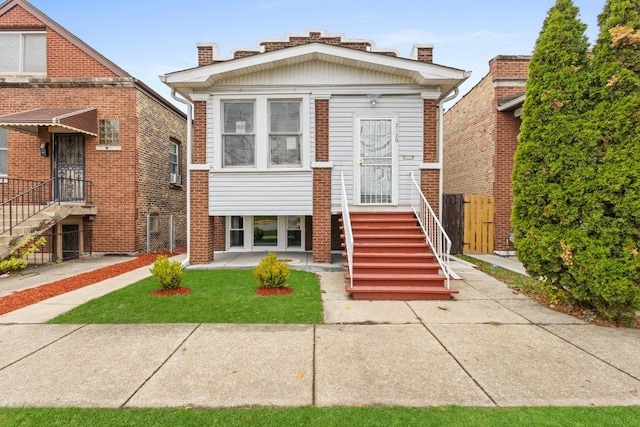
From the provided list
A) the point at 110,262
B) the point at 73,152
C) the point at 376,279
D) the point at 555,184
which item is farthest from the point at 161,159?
the point at 555,184

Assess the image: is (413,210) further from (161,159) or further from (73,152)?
(73,152)

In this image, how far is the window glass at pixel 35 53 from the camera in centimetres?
1039

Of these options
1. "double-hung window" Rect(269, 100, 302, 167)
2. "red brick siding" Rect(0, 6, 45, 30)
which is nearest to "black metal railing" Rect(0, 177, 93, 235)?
"red brick siding" Rect(0, 6, 45, 30)

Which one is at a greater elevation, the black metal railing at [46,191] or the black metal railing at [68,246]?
the black metal railing at [46,191]

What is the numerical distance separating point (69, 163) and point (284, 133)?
23.6 ft

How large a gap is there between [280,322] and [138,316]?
81.1 inches

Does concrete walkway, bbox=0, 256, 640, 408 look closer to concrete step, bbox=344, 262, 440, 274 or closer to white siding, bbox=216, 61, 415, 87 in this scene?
concrete step, bbox=344, 262, 440, 274

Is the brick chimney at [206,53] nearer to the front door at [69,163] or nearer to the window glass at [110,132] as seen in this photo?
the window glass at [110,132]

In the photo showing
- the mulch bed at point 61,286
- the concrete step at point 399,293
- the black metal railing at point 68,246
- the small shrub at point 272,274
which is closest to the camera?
the mulch bed at point 61,286

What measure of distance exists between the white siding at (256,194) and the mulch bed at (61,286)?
106 inches

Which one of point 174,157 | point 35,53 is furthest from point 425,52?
point 35,53

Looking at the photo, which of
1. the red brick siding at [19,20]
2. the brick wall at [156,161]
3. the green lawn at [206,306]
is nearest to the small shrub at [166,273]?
the green lawn at [206,306]

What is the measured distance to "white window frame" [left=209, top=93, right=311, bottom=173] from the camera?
26.5 feet

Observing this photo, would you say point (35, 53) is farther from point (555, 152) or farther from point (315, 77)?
point (555, 152)
